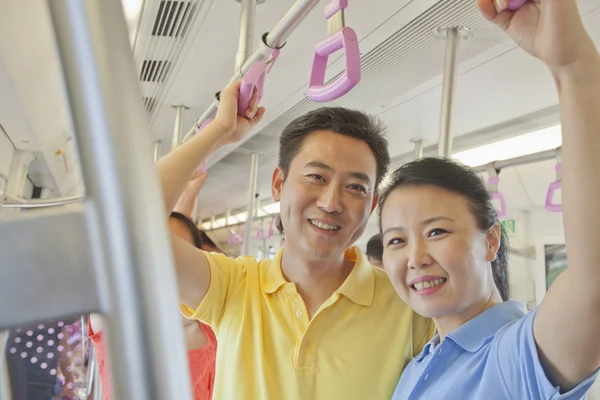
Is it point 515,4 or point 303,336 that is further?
point 303,336

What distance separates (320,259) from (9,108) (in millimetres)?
2200

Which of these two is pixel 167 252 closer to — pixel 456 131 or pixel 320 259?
pixel 320 259

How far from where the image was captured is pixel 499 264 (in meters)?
1.16

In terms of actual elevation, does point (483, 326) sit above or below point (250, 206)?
below

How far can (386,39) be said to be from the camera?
2217 millimetres

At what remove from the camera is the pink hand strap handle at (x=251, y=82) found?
115 centimetres

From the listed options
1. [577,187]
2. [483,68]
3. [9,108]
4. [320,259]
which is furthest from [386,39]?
[9,108]

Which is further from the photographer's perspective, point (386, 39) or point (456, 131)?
point (456, 131)

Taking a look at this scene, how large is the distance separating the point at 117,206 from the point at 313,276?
995 millimetres

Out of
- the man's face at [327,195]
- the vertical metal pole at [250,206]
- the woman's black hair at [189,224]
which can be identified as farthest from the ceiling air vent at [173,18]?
the vertical metal pole at [250,206]

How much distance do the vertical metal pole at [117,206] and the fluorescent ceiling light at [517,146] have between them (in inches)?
132

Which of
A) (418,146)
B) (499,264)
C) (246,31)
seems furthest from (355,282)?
(418,146)

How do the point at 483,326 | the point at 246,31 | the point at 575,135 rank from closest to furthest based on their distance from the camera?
the point at 575,135 < the point at 483,326 < the point at 246,31

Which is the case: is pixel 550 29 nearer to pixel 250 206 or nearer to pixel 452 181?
pixel 452 181
